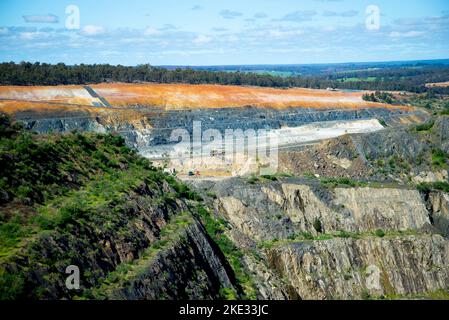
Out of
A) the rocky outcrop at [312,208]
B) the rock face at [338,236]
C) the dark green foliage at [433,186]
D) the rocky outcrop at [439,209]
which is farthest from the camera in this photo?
the dark green foliage at [433,186]

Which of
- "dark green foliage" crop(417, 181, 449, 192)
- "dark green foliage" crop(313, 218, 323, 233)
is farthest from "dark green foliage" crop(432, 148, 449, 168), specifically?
"dark green foliage" crop(313, 218, 323, 233)

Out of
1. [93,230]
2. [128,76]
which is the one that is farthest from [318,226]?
[128,76]

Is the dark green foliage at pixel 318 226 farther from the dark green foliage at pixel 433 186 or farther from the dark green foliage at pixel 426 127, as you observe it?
the dark green foliage at pixel 426 127

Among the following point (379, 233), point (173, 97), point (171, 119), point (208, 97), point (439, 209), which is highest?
point (173, 97)

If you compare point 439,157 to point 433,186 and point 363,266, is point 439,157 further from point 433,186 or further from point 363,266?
point 363,266

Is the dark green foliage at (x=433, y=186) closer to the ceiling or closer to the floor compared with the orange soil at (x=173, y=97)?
closer to the floor

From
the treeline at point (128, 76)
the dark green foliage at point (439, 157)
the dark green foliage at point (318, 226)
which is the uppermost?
the treeline at point (128, 76)

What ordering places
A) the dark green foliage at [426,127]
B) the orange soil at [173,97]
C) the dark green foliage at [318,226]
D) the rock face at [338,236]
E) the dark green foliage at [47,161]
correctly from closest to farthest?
1. the dark green foliage at [47,161]
2. the rock face at [338,236]
3. the dark green foliage at [318,226]
4. the dark green foliage at [426,127]
5. the orange soil at [173,97]

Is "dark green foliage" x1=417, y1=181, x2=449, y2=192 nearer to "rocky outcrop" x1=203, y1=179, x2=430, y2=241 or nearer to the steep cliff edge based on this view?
"rocky outcrop" x1=203, y1=179, x2=430, y2=241

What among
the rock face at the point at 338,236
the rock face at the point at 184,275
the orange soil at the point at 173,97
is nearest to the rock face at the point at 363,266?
the rock face at the point at 338,236
